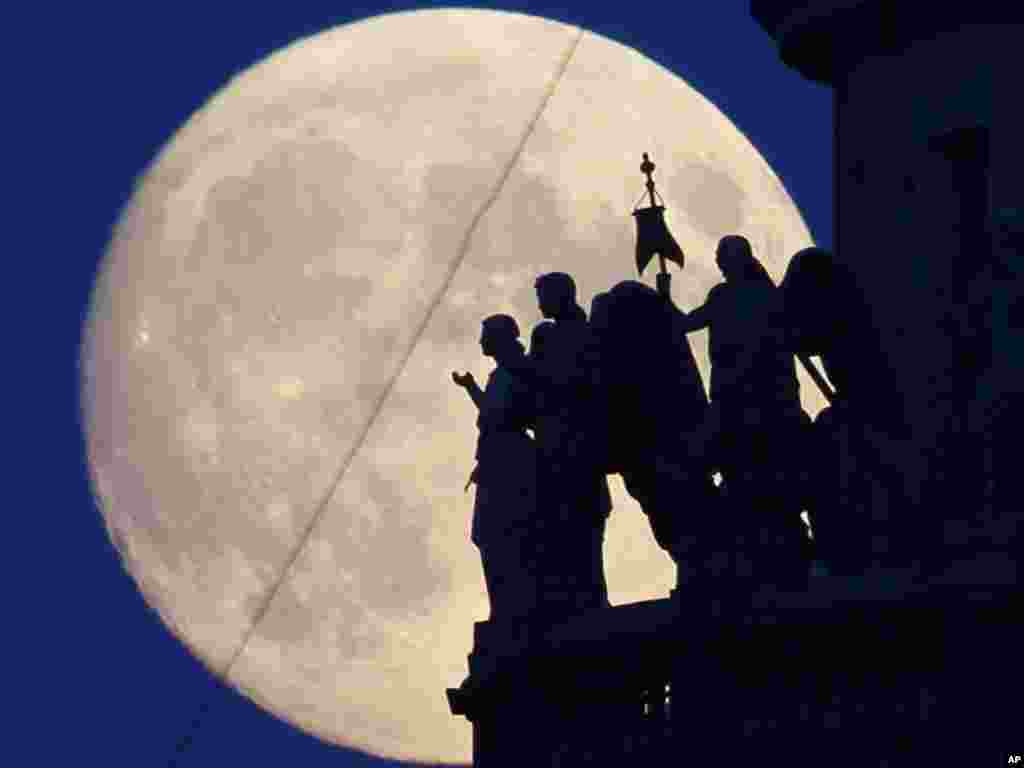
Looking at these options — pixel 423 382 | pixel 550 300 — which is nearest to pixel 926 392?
pixel 550 300

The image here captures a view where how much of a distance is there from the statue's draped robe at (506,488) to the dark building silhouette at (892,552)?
461mm

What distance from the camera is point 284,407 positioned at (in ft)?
285

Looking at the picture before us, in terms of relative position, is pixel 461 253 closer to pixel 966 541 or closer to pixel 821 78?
pixel 821 78

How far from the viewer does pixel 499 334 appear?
7869cm

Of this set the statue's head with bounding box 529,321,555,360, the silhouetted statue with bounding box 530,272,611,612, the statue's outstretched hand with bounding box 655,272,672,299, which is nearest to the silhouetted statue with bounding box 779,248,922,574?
the statue's outstretched hand with bounding box 655,272,672,299

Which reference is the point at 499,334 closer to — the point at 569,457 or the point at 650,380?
the point at 569,457

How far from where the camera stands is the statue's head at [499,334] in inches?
3098

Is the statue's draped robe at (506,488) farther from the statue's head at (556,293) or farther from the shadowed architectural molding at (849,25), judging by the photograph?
the shadowed architectural molding at (849,25)

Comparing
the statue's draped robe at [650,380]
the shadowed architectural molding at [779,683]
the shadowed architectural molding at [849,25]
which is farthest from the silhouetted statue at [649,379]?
the shadowed architectural molding at [849,25]

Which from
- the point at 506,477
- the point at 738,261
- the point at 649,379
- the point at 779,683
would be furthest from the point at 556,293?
the point at 779,683

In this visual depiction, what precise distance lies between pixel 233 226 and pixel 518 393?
364 inches

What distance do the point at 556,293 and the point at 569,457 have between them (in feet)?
4.18

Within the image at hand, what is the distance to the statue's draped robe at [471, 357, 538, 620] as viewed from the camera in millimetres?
77875

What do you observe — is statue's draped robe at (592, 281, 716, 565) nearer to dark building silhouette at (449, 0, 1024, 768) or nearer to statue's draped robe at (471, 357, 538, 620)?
statue's draped robe at (471, 357, 538, 620)
